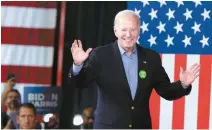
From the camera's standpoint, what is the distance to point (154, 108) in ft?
12.6

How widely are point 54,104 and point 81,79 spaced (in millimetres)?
1606

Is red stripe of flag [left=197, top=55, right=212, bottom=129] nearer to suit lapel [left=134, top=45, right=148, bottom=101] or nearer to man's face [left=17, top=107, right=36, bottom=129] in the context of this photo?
suit lapel [left=134, top=45, right=148, bottom=101]

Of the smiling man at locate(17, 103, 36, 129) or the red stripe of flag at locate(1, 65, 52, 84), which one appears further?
the red stripe of flag at locate(1, 65, 52, 84)

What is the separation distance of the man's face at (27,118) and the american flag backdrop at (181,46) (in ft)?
2.92

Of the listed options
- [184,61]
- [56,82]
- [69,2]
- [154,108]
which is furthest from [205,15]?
[56,82]

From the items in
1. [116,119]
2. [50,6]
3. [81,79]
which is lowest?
[116,119]

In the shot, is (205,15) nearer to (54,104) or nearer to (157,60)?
(157,60)

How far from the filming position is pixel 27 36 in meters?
4.34

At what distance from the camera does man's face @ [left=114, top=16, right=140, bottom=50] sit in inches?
118

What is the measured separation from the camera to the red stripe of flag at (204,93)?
377 cm

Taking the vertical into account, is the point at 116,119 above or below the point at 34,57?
below

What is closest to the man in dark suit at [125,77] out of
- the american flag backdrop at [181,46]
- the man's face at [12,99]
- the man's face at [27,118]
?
the american flag backdrop at [181,46]

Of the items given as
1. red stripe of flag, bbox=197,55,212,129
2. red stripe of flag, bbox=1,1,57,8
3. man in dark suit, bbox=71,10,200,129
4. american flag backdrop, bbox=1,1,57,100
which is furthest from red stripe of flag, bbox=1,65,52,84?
man in dark suit, bbox=71,10,200,129

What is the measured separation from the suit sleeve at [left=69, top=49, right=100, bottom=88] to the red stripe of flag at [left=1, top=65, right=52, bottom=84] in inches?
54.2
